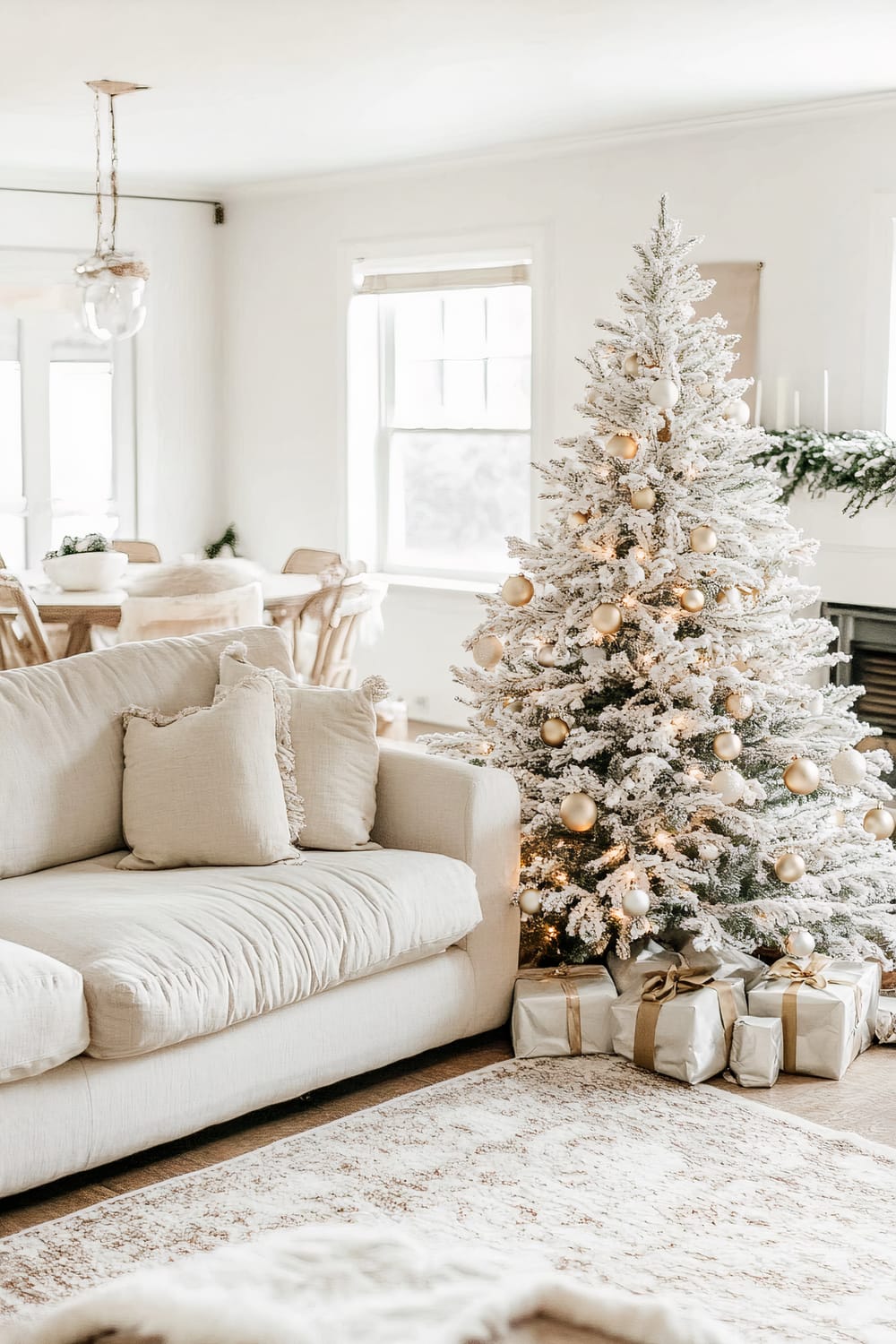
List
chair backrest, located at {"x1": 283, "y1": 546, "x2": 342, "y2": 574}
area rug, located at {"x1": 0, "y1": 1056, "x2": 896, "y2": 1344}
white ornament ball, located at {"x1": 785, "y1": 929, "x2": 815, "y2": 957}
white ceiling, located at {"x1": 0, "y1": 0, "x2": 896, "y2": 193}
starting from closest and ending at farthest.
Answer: area rug, located at {"x1": 0, "y1": 1056, "x2": 896, "y2": 1344} < white ornament ball, located at {"x1": 785, "y1": 929, "x2": 815, "y2": 957} < white ceiling, located at {"x1": 0, "y1": 0, "x2": 896, "y2": 193} < chair backrest, located at {"x1": 283, "y1": 546, "x2": 342, "y2": 574}

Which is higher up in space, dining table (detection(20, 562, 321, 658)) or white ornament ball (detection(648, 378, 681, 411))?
white ornament ball (detection(648, 378, 681, 411))

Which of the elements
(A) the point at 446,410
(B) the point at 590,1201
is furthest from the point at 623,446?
(A) the point at 446,410

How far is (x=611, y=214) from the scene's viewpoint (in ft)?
20.9

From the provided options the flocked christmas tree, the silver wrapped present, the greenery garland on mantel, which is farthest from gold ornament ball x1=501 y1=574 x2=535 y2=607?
the greenery garland on mantel

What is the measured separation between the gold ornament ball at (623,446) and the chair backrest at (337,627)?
236 cm

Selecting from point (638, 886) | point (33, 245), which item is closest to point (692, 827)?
point (638, 886)

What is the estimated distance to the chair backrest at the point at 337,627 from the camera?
18.9 ft

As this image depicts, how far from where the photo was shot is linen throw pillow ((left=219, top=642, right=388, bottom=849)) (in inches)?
134

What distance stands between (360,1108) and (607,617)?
125 cm

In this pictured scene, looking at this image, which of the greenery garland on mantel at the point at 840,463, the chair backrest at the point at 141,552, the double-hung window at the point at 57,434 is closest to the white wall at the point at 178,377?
the double-hung window at the point at 57,434

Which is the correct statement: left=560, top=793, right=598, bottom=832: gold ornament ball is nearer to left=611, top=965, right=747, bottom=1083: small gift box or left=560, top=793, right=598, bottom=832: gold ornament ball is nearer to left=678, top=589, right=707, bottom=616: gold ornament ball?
left=611, top=965, right=747, bottom=1083: small gift box

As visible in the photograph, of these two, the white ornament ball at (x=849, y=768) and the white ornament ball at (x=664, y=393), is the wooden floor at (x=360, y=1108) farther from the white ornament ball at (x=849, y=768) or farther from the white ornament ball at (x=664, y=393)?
the white ornament ball at (x=664, y=393)

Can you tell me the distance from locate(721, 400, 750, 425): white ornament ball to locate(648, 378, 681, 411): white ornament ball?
192 mm

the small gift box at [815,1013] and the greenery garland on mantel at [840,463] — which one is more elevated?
the greenery garland on mantel at [840,463]
